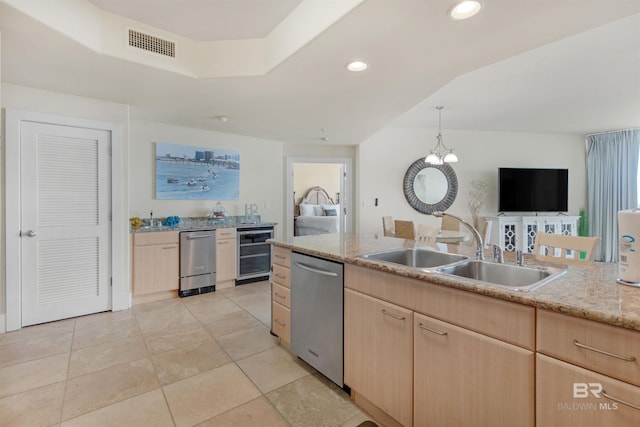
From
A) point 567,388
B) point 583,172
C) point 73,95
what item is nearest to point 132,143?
point 73,95

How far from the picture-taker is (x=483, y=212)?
570cm

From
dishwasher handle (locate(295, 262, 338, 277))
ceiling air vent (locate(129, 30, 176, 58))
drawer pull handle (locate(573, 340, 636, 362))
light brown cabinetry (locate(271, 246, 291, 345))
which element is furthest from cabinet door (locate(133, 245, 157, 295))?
drawer pull handle (locate(573, 340, 636, 362))

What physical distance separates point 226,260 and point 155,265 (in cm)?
87

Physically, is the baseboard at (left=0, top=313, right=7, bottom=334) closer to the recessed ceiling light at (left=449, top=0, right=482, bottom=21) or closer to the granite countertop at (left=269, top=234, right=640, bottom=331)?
the granite countertop at (left=269, top=234, right=640, bottom=331)

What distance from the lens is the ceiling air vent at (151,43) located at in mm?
2240

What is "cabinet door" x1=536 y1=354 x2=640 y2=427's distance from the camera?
84cm

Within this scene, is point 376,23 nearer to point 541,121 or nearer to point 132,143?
point 132,143

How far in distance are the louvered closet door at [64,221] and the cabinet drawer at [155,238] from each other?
29 centimetres

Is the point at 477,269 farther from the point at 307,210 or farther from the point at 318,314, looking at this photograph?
the point at 307,210

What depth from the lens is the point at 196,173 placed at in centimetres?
440

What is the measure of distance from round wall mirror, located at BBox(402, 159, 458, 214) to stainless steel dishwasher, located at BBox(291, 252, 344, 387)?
390 centimetres

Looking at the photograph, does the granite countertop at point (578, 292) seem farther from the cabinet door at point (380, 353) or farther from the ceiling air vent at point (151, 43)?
the ceiling air vent at point (151, 43)

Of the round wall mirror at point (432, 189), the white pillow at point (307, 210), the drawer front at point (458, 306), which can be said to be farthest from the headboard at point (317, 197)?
the drawer front at point (458, 306)

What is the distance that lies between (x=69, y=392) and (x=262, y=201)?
356 cm
